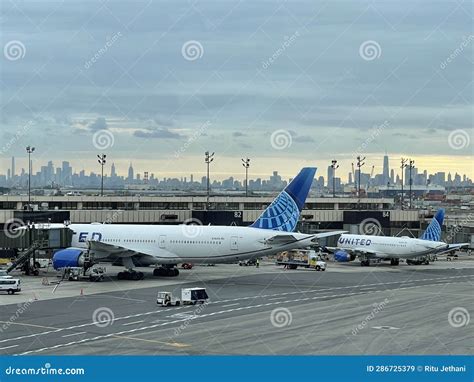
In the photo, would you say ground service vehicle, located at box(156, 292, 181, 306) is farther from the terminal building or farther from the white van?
the terminal building

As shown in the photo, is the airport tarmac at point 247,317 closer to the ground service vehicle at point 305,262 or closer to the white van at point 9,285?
the white van at point 9,285

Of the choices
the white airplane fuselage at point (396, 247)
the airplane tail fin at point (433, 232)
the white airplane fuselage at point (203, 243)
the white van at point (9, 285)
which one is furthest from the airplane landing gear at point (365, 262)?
the white van at point (9, 285)

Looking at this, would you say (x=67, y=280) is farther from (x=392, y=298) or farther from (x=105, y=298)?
(x=392, y=298)

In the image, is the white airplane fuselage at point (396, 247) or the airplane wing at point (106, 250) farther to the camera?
the white airplane fuselage at point (396, 247)

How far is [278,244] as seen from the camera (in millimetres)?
88250

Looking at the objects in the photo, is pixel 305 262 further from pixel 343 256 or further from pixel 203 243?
pixel 203 243
